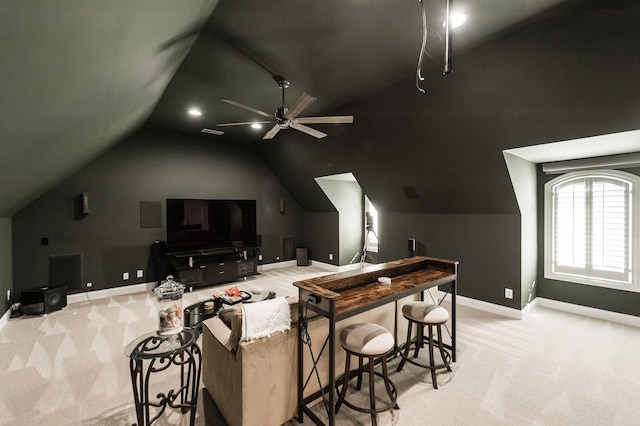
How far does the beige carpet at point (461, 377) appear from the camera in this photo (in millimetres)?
2189

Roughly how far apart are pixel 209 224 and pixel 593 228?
22.7ft

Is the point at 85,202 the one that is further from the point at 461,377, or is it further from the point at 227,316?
the point at 461,377

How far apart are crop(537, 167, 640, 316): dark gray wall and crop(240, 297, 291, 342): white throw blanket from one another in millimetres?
4778

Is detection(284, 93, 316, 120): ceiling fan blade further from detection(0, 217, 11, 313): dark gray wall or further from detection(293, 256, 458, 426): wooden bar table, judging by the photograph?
detection(0, 217, 11, 313): dark gray wall

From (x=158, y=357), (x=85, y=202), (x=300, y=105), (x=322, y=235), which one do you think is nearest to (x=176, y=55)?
(x=300, y=105)

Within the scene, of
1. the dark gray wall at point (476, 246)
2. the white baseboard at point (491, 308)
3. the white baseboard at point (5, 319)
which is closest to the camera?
the white baseboard at point (5, 319)

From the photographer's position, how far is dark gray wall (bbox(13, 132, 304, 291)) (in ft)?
15.4

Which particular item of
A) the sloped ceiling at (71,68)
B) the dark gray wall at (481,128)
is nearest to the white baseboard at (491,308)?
the dark gray wall at (481,128)

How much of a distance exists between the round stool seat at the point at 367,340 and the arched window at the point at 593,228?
413 centimetres

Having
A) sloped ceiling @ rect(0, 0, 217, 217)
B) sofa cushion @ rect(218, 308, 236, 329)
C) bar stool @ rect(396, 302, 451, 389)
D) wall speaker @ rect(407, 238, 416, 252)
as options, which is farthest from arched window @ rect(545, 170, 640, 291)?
sloped ceiling @ rect(0, 0, 217, 217)

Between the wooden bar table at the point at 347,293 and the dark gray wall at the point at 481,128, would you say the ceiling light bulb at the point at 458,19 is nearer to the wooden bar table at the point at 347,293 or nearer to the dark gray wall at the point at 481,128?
the dark gray wall at the point at 481,128

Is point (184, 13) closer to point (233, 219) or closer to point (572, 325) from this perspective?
point (233, 219)

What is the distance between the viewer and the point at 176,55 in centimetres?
281

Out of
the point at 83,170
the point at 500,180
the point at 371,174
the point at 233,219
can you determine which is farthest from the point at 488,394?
the point at 83,170
